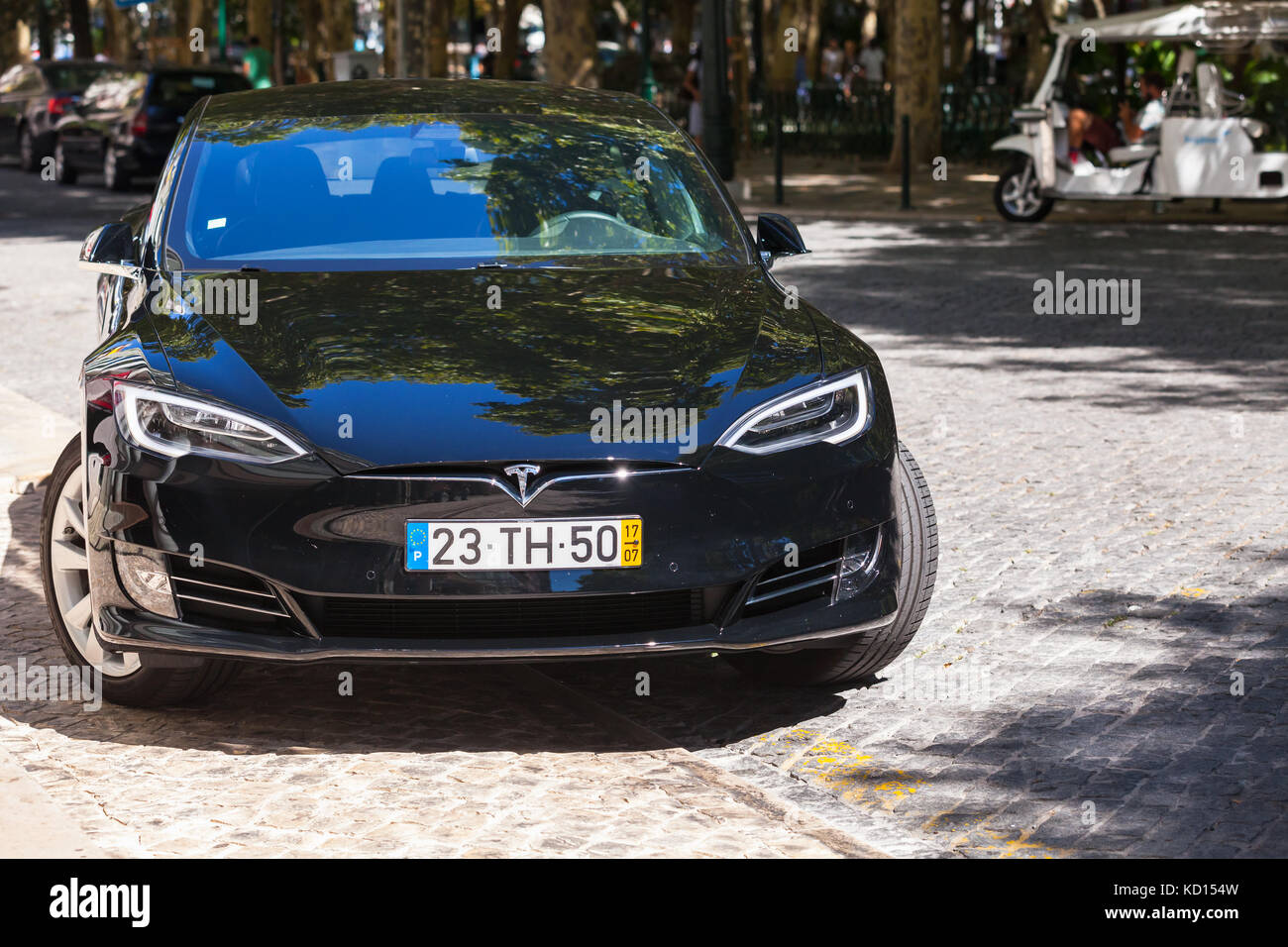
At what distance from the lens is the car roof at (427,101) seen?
609 cm

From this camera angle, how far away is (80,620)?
16.6 feet

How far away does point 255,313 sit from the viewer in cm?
498

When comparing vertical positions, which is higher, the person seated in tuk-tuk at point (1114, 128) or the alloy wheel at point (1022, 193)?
the person seated in tuk-tuk at point (1114, 128)

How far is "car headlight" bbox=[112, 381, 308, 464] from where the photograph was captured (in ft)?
14.6

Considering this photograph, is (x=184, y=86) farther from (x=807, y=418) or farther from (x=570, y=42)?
(x=807, y=418)

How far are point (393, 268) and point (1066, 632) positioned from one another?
2.18 m

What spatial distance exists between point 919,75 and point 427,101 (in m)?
21.9

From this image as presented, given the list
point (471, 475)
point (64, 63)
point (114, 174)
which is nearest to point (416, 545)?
point (471, 475)

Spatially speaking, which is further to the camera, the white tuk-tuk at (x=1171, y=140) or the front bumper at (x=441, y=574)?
the white tuk-tuk at (x=1171, y=140)

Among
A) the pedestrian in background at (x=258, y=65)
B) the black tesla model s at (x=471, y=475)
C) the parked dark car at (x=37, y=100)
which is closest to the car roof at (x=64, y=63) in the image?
the parked dark car at (x=37, y=100)

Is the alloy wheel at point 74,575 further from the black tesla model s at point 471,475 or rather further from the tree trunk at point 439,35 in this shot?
the tree trunk at point 439,35

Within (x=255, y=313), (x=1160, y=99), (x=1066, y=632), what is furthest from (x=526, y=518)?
(x=1160, y=99)

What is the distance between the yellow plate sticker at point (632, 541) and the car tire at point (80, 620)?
1.11 metres
